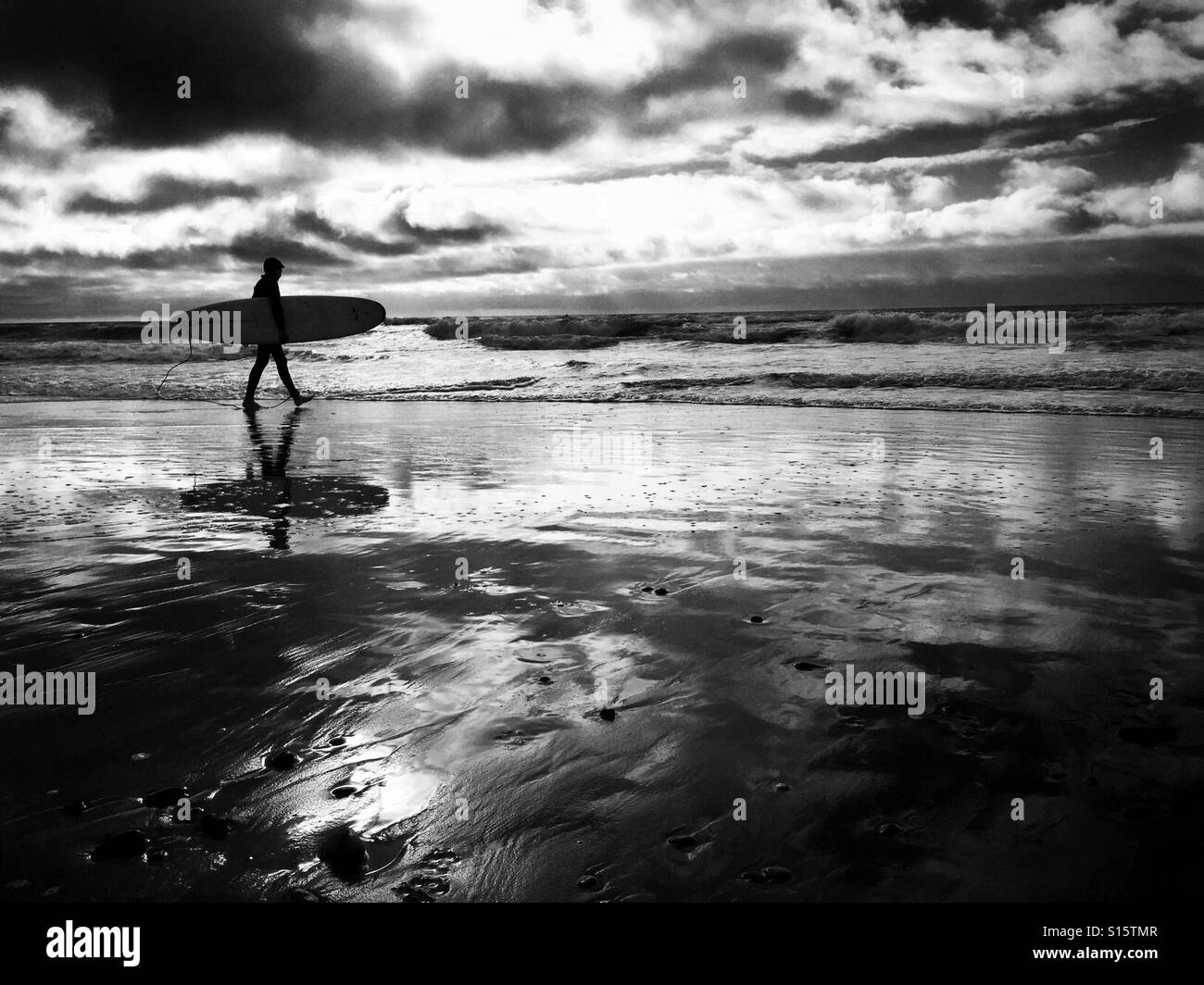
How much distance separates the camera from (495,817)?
6.85ft

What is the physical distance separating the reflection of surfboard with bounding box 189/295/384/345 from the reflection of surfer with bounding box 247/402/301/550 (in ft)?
5.46

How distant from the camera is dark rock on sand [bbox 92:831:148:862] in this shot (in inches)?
75.5

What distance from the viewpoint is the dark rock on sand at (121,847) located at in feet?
6.30

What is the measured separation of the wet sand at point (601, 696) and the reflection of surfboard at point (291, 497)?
0.21 feet

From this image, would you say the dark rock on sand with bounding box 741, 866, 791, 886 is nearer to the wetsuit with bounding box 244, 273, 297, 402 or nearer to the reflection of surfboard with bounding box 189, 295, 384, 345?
the wetsuit with bounding box 244, 273, 297, 402

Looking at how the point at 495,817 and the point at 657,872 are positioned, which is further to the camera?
the point at 495,817

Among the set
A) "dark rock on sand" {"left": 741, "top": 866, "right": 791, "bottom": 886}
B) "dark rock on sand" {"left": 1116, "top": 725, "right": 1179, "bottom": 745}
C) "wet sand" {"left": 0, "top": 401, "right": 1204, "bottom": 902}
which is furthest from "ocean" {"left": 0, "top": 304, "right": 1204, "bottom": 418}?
"dark rock on sand" {"left": 741, "top": 866, "right": 791, "bottom": 886}

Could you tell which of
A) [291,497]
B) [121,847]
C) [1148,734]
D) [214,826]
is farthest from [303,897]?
[291,497]

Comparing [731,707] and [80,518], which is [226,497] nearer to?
[80,518]

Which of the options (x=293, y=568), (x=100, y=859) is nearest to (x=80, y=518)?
(x=293, y=568)

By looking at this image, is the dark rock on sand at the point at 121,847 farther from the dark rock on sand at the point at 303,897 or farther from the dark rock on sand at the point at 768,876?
the dark rock on sand at the point at 768,876

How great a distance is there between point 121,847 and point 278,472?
6.22 m
